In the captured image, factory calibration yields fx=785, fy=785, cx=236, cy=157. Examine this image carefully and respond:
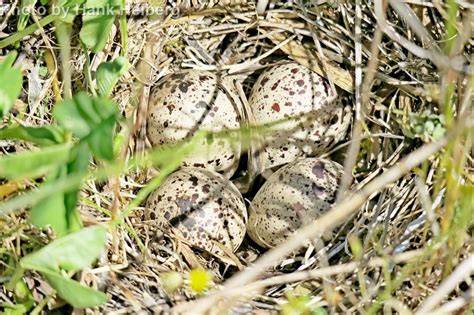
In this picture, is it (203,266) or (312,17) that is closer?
(203,266)

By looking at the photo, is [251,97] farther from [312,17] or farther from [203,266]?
[203,266]

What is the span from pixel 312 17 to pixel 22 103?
865 mm

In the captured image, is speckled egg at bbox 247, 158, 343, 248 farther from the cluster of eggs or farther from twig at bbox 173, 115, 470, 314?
twig at bbox 173, 115, 470, 314

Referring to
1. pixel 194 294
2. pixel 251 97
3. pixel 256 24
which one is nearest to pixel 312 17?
pixel 256 24

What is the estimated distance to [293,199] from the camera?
6.45ft

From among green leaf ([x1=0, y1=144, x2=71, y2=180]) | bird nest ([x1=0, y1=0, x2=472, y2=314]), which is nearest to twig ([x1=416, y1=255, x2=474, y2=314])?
bird nest ([x1=0, y1=0, x2=472, y2=314])

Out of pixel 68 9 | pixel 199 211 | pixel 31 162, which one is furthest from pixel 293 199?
pixel 31 162

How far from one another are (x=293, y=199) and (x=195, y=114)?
35 centimetres

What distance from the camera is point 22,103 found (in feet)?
6.40

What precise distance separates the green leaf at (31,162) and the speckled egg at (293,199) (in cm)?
83

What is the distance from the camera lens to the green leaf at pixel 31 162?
116 centimetres

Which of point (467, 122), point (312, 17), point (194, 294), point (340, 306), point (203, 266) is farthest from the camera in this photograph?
point (312, 17)

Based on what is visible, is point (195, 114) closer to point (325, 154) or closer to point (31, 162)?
point (325, 154)

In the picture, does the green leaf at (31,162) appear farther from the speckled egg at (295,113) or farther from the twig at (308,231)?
the speckled egg at (295,113)
